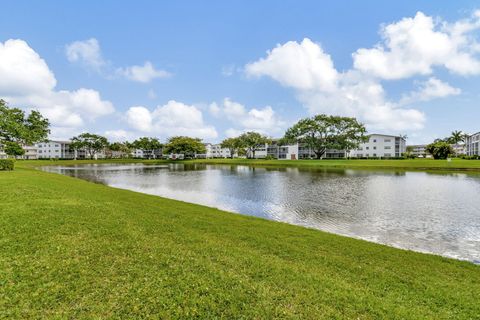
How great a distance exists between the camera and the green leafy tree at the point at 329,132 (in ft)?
301

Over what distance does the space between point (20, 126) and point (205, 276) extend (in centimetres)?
4428

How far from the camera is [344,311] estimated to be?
5.06 metres

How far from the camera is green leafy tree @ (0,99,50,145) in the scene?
3416 centimetres

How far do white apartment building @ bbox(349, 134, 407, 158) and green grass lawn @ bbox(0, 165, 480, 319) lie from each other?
4419 inches

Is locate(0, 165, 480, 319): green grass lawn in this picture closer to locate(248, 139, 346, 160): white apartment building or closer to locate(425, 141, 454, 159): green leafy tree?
locate(425, 141, 454, 159): green leafy tree

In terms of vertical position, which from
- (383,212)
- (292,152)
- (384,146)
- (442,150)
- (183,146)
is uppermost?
(183,146)

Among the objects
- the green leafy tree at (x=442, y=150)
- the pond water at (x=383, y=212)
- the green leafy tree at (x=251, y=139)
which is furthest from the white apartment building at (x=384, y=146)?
the pond water at (x=383, y=212)

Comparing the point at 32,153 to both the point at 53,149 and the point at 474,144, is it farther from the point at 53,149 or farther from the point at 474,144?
the point at 474,144

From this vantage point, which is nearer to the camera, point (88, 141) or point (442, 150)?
point (442, 150)

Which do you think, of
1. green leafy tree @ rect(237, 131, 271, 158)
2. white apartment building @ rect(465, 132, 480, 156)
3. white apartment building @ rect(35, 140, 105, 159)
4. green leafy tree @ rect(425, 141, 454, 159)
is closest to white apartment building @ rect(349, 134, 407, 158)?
green leafy tree @ rect(425, 141, 454, 159)

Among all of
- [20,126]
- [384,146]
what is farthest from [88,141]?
[384,146]

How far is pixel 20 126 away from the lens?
36781 mm

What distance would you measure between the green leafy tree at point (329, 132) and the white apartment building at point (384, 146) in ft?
66.3

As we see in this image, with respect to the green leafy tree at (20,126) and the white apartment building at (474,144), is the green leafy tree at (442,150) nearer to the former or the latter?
the white apartment building at (474,144)
